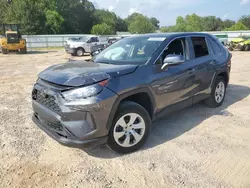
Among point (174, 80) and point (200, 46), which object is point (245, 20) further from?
point (174, 80)

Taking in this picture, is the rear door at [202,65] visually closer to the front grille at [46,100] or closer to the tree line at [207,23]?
the front grille at [46,100]

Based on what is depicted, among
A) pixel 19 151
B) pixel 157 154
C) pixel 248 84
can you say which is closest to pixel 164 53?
pixel 157 154

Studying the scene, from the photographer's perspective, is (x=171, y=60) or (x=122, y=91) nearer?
(x=122, y=91)

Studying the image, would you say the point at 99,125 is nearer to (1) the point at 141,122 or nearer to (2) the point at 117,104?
(2) the point at 117,104

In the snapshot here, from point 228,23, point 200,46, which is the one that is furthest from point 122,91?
point 228,23

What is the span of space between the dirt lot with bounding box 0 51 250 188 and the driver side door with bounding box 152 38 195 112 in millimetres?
558

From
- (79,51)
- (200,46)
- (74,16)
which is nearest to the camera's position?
(200,46)

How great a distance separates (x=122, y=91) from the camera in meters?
3.06

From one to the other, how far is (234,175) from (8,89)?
21.8 ft

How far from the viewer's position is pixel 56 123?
118 inches

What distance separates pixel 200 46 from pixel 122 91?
7.79 ft

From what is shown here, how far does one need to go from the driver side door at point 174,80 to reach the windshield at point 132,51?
212 mm

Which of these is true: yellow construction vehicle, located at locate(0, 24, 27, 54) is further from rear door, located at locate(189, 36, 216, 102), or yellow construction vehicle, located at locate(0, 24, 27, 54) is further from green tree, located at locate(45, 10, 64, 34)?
green tree, located at locate(45, 10, 64, 34)

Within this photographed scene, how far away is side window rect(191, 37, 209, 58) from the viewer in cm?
446
